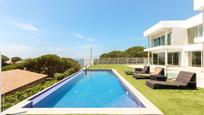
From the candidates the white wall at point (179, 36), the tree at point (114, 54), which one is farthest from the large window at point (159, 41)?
the tree at point (114, 54)

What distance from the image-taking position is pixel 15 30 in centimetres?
3058

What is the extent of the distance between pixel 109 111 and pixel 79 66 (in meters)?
22.0

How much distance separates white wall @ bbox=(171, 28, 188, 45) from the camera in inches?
1134

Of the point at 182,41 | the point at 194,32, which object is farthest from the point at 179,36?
the point at 194,32

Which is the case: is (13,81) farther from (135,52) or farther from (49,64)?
(135,52)

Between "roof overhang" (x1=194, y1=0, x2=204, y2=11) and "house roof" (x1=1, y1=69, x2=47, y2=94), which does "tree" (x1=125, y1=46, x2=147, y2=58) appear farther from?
"house roof" (x1=1, y1=69, x2=47, y2=94)

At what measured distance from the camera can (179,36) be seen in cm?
2888

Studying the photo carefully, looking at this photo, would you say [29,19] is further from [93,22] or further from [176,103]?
[176,103]

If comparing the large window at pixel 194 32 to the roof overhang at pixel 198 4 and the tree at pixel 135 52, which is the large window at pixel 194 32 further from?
the tree at pixel 135 52

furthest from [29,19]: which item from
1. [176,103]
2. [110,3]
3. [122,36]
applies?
[122,36]

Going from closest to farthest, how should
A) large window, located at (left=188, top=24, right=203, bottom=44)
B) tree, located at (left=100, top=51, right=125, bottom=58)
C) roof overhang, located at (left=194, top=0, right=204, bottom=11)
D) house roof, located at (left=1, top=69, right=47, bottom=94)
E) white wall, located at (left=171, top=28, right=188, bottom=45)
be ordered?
house roof, located at (left=1, top=69, right=47, bottom=94)
roof overhang, located at (left=194, top=0, right=204, bottom=11)
large window, located at (left=188, top=24, right=203, bottom=44)
white wall, located at (left=171, top=28, right=188, bottom=45)
tree, located at (left=100, top=51, right=125, bottom=58)

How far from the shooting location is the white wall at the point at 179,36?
94.5 feet

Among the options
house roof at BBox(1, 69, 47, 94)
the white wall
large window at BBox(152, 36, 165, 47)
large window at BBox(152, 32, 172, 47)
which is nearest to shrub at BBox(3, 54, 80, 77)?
house roof at BBox(1, 69, 47, 94)

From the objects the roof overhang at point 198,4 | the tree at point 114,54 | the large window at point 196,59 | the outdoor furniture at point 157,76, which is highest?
the roof overhang at point 198,4
